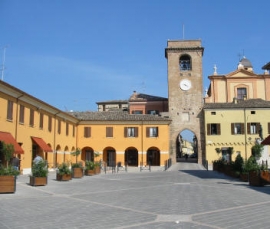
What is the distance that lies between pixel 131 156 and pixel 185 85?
41.0ft

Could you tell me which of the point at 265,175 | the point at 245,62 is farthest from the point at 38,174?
the point at 245,62

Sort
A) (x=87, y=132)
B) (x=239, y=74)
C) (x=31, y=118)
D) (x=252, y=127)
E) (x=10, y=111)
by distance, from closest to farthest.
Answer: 1. (x=10, y=111)
2. (x=31, y=118)
3. (x=252, y=127)
4. (x=87, y=132)
5. (x=239, y=74)

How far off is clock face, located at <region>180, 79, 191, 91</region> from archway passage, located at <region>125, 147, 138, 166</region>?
11.0m

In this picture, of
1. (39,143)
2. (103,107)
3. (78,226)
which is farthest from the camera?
(103,107)

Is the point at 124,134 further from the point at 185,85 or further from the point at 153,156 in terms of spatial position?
the point at 185,85

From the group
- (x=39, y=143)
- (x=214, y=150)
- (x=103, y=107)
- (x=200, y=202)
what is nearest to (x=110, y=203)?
(x=200, y=202)

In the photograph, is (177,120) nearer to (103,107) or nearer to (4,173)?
(103,107)

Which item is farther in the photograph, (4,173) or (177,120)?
(177,120)

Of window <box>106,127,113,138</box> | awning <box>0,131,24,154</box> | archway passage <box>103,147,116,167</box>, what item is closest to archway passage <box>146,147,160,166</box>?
archway passage <box>103,147,116,167</box>

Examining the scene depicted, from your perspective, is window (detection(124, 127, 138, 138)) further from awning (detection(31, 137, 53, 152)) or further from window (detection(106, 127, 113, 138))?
awning (detection(31, 137, 53, 152))

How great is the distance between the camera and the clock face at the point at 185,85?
1845 inches

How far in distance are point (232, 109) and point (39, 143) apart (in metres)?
25.8

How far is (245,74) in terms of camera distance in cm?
5006

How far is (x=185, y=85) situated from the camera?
47.1 metres
